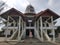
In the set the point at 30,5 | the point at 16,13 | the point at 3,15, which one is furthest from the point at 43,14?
the point at 30,5

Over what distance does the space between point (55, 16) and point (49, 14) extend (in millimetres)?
877

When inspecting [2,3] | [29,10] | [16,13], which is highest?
[2,3]

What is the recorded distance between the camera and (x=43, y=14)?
60.6ft

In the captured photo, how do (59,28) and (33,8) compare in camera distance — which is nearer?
(33,8)

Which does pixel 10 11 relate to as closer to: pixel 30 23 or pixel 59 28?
pixel 30 23

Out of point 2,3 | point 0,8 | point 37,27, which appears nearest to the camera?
point 37,27

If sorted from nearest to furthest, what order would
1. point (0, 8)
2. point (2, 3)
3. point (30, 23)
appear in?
point (30, 23)
point (2, 3)
point (0, 8)

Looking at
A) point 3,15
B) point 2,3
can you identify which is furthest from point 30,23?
point 3,15

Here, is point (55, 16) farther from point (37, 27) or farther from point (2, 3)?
point (2, 3)

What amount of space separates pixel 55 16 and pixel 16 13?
5.23 meters

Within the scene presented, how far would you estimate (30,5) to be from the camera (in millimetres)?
30047

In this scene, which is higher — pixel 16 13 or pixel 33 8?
pixel 33 8

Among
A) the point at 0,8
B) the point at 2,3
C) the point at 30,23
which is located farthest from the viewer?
the point at 0,8

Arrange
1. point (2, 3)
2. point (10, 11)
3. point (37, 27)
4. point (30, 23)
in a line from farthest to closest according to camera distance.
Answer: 1. point (2, 3)
2. point (30, 23)
3. point (37, 27)
4. point (10, 11)
